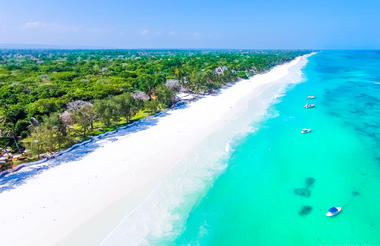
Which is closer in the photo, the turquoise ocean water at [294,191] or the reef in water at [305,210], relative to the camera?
the turquoise ocean water at [294,191]

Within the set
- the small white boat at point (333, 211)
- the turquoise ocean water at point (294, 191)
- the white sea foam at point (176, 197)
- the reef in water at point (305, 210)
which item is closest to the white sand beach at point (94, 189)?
the white sea foam at point (176, 197)

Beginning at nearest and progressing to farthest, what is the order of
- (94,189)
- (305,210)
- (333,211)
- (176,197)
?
(333,211)
(305,210)
(176,197)
(94,189)

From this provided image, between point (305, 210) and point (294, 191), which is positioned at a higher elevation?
point (294, 191)

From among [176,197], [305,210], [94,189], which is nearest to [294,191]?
[305,210]

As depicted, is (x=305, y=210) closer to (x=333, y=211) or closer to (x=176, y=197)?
(x=333, y=211)

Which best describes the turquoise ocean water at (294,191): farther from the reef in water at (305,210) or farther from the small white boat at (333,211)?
the small white boat at (333,211)

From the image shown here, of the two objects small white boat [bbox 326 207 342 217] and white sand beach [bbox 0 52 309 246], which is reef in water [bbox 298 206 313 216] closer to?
small white boat [bbox 326 207 342 217]
